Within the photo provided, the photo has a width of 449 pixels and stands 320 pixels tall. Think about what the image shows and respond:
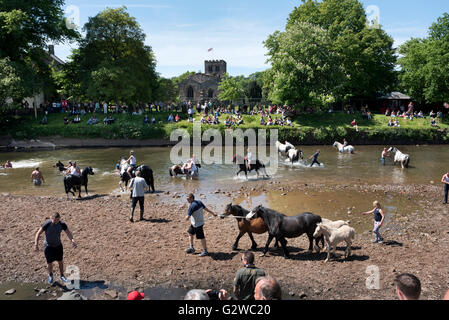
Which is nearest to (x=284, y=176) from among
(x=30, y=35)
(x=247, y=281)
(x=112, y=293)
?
(x=112, y=293)

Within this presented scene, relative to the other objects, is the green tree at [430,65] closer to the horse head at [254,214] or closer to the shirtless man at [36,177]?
the horse head at [254,214]

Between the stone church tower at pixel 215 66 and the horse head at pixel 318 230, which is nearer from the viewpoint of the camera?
the horse head at pixel 318 230

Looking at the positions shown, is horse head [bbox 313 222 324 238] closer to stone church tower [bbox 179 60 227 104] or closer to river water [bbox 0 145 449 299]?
river water [bbox 0 145 449 299]

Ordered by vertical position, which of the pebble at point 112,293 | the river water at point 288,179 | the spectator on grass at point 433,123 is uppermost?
the spectator on grass at point 433,123

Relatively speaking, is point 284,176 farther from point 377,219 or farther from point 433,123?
point 433,123

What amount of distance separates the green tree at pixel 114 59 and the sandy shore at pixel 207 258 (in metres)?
30.9

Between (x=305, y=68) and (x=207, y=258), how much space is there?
3550 cm

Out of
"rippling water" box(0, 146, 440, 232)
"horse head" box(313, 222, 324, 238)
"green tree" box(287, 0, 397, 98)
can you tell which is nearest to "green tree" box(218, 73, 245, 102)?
"green tree" box(287, 0, 397, 98)

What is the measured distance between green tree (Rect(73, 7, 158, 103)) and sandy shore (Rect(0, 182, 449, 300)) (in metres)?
30.9

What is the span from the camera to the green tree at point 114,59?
4188 cm

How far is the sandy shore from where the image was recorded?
27.1 feet

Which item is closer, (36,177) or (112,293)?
(112,293)

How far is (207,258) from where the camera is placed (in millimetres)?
9578

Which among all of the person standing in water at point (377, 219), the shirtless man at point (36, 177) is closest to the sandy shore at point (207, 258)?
the person standing in water at point (377, 219)
